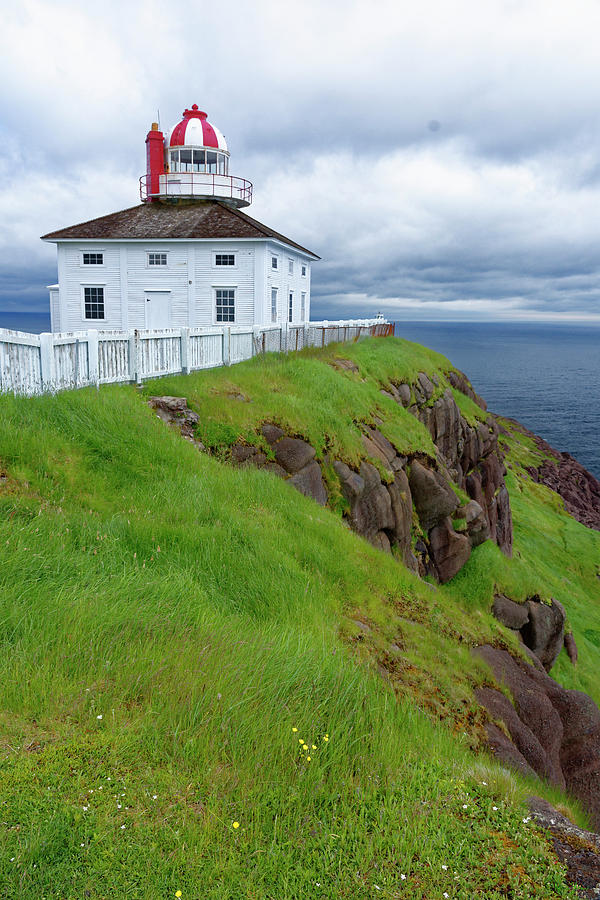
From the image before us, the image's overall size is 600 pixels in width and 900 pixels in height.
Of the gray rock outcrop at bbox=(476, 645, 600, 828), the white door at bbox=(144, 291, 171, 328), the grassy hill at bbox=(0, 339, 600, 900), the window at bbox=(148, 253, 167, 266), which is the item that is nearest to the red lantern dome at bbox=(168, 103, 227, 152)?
the window at bbox=(148, 253, 167, 266)

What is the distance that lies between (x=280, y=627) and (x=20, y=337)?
871cm

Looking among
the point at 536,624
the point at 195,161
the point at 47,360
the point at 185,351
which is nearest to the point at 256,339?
the point at 185,351

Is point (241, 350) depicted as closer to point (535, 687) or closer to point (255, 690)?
point (535, 687)

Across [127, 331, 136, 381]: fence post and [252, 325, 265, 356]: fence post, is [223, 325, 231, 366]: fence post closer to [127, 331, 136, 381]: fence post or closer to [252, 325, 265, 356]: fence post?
[252, 325, 265, 356]: fence post

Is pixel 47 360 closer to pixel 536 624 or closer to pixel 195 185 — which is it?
pixel 536 624

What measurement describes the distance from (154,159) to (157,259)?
26.1 ft

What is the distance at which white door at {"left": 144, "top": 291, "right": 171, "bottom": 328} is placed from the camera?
33875 millimetres

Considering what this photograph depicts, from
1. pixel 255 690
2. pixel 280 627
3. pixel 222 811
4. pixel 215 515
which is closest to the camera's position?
pixel 222 811

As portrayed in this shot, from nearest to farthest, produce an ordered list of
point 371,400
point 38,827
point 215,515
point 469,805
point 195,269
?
1. point 38,827
2. point 469,805
3. point 215,515
4. point 371,400
5. point 195,269

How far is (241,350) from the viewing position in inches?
800

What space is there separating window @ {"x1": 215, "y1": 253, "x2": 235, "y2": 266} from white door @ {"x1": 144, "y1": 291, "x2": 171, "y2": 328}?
3606mm

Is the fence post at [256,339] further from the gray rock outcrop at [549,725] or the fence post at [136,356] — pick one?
the gray rock outcrop at [549,725]

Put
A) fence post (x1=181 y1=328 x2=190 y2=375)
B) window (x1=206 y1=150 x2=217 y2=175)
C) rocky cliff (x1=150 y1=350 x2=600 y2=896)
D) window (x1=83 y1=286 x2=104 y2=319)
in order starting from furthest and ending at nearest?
1. window (x1=206 y1=150 x2=217 y2=175)
2. window (x1=83 y1=286 x2=104 y2=319)
3. fence post (x1=181 y1=328 x2=190 y2=375)
4. rocky cliff (x1=150 y1=350 x2=600 y2=896)

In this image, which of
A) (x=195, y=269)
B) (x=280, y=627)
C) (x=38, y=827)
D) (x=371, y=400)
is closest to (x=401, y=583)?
(x=280, y=627)
